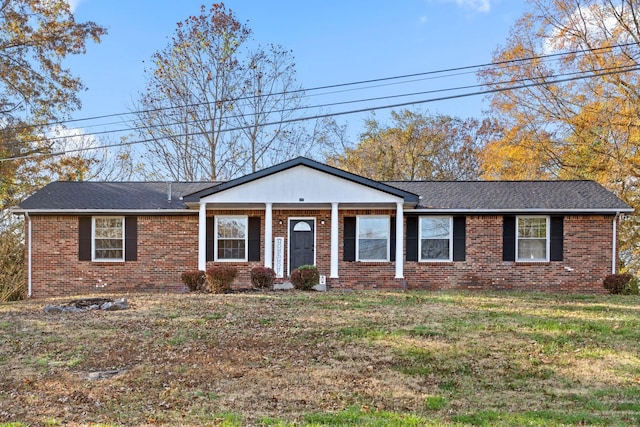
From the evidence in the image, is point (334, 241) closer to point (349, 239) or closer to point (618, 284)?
point (349, 239)

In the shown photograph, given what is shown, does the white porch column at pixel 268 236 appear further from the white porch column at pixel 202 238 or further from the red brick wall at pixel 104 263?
the red brick wall at pixel 104 263

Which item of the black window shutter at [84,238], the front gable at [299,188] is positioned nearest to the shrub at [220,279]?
the front gable at [299,188]

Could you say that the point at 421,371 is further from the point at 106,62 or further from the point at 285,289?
the point at 106,62

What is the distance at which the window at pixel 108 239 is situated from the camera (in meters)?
17.3

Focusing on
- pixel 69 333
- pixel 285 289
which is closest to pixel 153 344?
pixel 69 333

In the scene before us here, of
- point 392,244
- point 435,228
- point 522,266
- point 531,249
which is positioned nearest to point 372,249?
point 392,244

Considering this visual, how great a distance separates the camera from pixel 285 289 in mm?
15039

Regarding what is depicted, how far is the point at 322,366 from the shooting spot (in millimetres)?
7504

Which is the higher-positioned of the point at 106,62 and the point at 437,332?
the point at 106,62

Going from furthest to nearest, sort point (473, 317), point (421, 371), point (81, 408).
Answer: point (473, 317)
point (421, 371)
point (81, 408)

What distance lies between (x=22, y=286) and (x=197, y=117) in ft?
45.8

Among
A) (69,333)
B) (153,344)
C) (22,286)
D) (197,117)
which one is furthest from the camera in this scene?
(197,117)

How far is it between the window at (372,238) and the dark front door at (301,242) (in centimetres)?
147

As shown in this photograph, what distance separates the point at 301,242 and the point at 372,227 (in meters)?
2.29
